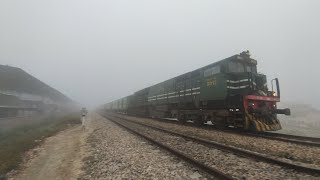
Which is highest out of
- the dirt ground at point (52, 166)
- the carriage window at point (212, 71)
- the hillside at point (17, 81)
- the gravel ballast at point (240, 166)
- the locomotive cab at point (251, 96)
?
the hillside at point (17, 81)

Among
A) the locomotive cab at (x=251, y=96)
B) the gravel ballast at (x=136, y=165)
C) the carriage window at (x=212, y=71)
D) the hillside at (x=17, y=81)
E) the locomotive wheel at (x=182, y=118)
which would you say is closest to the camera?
the gravel ballast at (x=136, y=165)

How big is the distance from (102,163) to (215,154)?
3.36m

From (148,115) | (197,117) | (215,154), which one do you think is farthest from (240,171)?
(148,115)

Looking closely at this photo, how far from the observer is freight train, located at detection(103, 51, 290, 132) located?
525 inches

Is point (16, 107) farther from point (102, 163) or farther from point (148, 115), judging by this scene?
point (102, 163)

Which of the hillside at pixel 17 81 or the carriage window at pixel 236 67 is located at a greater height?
the hillside at pixel 17 81

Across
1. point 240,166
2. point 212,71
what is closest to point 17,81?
point 212,71

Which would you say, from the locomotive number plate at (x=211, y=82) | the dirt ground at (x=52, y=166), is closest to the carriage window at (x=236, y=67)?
the locomotive number plate at (x=211, y=82)

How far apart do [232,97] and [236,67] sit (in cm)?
181

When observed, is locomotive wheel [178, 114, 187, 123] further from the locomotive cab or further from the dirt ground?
the dirt ground

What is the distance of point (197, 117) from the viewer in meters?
18.0

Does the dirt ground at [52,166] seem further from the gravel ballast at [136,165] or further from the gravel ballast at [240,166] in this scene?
the gravel ballast at [240,166]

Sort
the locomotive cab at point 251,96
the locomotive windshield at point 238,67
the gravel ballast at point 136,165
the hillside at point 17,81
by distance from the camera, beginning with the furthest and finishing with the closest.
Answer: the hillside at point 17,81
the locomotive windshield at point 238,67
the locomotive cab at point 251,96
the gravel ballast at point 136,165

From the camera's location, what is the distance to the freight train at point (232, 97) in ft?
43.7
